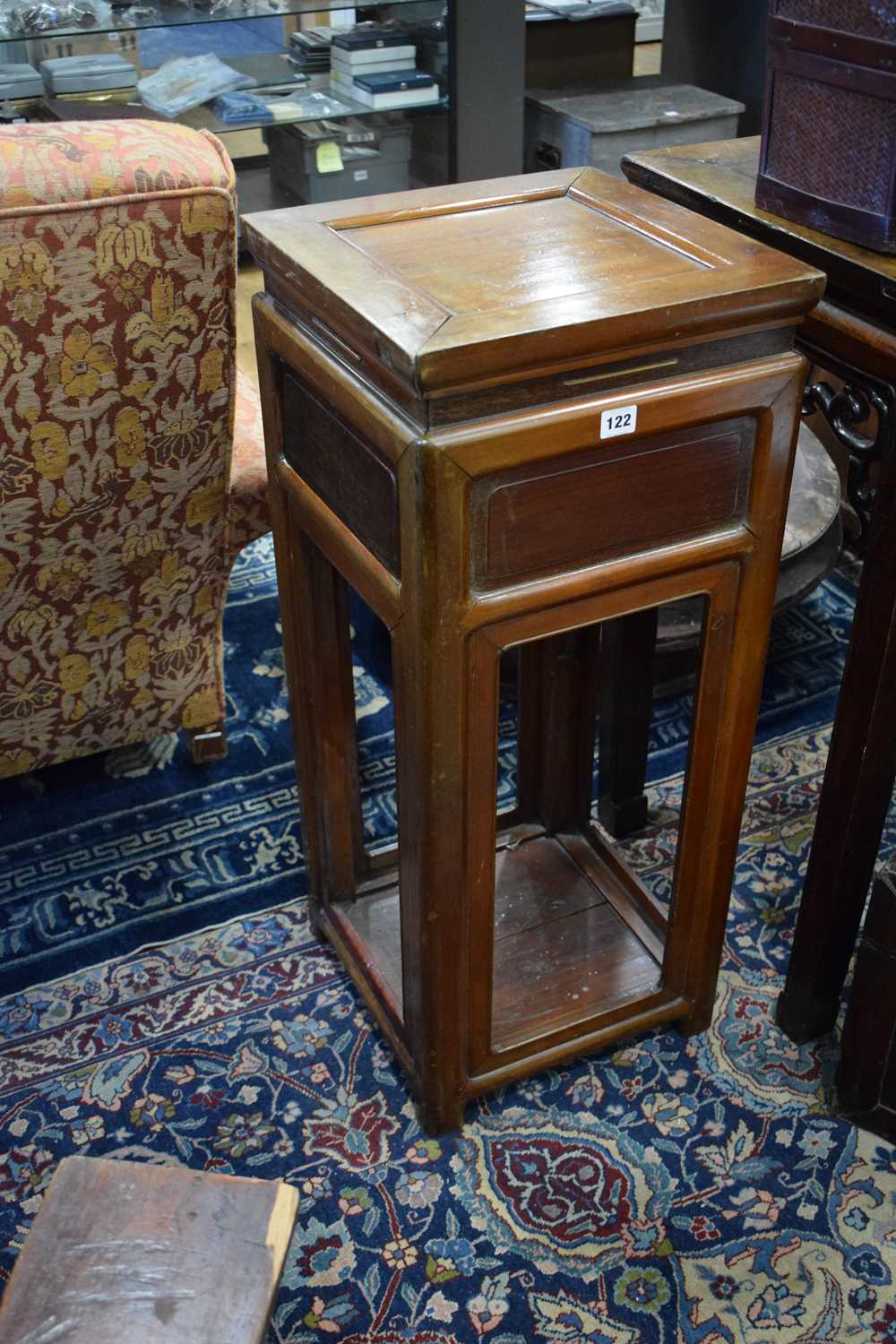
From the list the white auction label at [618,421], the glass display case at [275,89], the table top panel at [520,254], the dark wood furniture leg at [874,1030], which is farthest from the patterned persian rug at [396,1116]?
the glass display case at [275,89]

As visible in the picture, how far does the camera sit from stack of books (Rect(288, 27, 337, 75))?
10.8 ft

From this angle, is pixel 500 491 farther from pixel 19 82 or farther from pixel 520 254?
pixel 19 82

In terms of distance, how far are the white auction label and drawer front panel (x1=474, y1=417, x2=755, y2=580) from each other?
0.02 meters

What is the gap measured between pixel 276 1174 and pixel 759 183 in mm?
1341

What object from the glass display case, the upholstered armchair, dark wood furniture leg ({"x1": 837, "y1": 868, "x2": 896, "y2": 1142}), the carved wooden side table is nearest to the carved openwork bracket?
the carved wooden side table

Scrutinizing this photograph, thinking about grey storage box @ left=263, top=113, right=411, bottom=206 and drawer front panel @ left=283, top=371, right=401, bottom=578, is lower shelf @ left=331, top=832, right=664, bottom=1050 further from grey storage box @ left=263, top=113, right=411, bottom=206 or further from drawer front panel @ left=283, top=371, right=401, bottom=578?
grey storage box @ left=263, top=113, right=411, bottom=206

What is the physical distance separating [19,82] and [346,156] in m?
0.84

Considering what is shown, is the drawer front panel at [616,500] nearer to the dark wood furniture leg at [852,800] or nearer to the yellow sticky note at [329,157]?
the dark wood furniture leg at [852,800]

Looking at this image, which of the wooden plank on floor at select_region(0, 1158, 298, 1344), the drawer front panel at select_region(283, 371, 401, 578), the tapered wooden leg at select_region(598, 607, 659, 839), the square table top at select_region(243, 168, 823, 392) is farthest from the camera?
the tapered wooden leg at select_region(598, 607, 659, 839)

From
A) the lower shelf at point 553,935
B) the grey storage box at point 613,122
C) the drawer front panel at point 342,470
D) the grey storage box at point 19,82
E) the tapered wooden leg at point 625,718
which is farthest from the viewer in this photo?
the grey storage box at point 613,122

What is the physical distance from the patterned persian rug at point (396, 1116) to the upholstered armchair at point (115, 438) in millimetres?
258

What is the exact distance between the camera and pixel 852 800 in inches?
64.9

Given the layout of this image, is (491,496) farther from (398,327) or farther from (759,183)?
(759,183)

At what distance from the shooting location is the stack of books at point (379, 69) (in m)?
3.31
